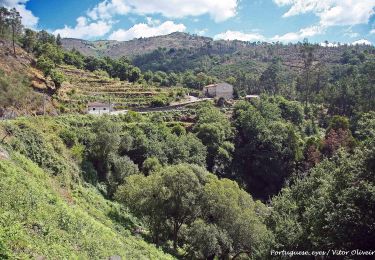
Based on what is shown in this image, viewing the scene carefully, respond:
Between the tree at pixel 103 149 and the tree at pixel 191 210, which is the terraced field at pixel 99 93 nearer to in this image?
the tree at pixel 103 149

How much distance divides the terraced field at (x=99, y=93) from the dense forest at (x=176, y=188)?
15.8 ft

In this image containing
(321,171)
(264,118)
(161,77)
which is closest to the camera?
(321,171)

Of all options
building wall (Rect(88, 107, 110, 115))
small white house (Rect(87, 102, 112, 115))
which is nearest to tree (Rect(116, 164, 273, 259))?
building wall (Rect(88, 107, 110, 115))

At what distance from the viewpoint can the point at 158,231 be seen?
33250mm

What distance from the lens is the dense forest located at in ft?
61.9

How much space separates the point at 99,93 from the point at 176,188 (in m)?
57.8

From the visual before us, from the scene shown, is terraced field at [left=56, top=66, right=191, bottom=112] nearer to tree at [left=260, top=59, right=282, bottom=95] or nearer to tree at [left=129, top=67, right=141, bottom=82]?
tree at [left=129, top=67, right=141, bottom=82]

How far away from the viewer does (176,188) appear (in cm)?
3189

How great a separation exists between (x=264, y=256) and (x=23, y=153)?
66.7 feet

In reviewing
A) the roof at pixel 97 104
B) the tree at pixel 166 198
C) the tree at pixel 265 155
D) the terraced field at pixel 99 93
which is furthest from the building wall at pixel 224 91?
the tree at pixel 166 198

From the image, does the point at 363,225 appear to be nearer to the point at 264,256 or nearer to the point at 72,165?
the point at 264,256

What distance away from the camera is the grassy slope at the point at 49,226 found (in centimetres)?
1377

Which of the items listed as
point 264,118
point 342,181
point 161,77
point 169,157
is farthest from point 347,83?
point 342,181

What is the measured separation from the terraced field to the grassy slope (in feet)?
132
